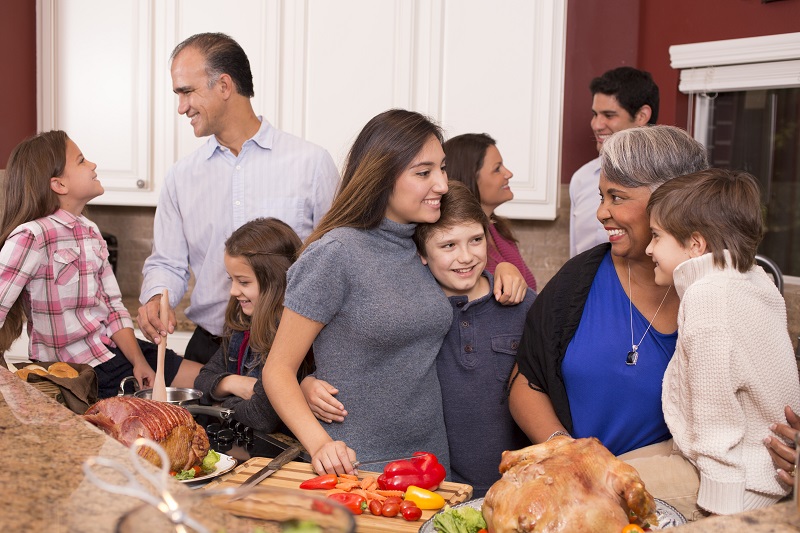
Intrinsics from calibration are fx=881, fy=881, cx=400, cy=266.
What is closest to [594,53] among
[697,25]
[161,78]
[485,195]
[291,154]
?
[697,25]

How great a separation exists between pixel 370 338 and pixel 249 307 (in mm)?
725

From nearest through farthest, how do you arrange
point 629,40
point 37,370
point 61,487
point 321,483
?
point 61,487, point 321,483, point 37,370, point 629,40

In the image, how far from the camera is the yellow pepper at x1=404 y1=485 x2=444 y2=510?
1.45 m

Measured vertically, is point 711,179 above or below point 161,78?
below

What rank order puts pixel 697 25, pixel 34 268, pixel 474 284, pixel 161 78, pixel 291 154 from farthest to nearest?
pixel 161 78, pixel 697 25, pixel 291 154, pixel 34 268, pixel 474 284

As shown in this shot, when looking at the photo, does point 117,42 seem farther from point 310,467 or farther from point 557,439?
point 557,439

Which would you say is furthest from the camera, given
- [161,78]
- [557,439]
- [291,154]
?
[161,78]

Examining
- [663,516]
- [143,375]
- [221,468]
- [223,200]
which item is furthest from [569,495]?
[223,200]

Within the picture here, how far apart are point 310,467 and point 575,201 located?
8.64ft

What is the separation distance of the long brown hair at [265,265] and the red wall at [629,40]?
6.72 feet

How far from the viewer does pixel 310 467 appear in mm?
1666

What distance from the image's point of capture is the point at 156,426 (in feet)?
5.16

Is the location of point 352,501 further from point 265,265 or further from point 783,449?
point 265,265

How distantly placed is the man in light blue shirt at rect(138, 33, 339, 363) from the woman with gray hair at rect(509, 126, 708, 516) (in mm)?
1288
